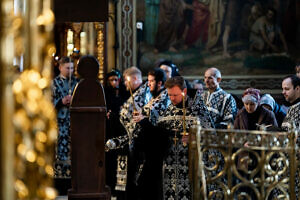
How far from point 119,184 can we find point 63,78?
163 centimetres

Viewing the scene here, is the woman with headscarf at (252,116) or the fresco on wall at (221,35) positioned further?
the fresco on wall at (221,35)

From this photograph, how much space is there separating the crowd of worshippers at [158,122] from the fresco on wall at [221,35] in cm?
483

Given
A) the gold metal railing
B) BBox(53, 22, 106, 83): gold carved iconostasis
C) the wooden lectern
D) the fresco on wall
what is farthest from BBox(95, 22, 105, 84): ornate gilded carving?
the gold metal railing

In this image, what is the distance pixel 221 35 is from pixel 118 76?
4888 millimetres

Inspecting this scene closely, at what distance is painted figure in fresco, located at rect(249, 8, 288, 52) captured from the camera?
41.9 ft

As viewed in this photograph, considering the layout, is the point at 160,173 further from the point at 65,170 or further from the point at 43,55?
the point at 43,55

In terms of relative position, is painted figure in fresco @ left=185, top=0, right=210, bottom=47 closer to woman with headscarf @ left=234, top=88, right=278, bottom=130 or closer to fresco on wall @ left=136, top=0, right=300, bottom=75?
fresco on wall @ left=136, top=0, right=300, bottom=75

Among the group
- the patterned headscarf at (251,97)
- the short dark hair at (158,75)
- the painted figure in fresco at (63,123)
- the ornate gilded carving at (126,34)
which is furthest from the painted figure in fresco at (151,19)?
the patterned headscarf at (251,97)

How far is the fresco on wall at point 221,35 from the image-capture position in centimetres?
1274

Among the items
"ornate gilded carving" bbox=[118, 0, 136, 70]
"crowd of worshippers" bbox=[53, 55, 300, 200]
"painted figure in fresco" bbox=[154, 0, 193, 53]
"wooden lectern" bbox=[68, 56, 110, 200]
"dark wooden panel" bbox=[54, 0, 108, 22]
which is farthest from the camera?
"painted figure in fresco" bbox=[154, 0, 193, 53]

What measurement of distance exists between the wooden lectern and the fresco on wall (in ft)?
26.6

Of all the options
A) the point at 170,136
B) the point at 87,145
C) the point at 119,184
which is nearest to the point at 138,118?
the point at 170,136

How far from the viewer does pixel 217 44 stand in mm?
12969

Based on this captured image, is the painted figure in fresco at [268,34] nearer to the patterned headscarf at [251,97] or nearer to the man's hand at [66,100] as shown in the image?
the patterned headscarf at [251,97]
